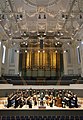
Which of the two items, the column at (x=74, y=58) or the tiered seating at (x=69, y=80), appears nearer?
the tiered seating at (x=69, y=80)

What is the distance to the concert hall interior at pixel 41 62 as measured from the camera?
549 cm

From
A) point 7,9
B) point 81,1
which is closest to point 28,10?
point 7,9

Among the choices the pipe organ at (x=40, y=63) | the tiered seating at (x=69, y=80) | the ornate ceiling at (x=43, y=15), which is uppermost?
the ornate ceiling at (x=43, y=15)

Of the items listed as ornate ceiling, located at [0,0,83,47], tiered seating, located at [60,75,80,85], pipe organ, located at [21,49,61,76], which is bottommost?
tiered seating, located at [60,75,80,85]

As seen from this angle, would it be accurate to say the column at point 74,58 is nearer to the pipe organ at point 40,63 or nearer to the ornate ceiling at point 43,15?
the pipe organ at point 40,63

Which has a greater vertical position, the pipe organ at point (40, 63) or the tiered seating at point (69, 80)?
the pipe organ at point (40, 63)

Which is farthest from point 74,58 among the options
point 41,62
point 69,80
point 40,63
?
point 69,80

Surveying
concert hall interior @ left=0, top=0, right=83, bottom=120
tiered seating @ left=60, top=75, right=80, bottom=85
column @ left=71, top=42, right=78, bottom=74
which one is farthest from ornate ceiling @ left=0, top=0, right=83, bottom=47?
tiered seating @ left=60, top=75, right=80, bottom=85

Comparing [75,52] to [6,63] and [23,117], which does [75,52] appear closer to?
[6,63]

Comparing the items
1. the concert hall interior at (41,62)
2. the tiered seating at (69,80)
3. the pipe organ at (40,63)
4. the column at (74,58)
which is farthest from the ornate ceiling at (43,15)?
the tiered seating at (69,80)

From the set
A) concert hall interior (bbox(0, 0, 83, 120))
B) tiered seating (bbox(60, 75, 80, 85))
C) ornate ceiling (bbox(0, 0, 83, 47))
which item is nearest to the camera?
concert hall interior (bbox(0, 0, 83, 120))

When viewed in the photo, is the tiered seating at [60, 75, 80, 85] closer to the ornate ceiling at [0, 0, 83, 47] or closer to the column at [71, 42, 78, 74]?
the column at [71, 42, 78, 74]

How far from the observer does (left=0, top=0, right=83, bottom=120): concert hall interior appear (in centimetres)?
549

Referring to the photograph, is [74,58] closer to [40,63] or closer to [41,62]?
[41,62]
